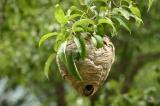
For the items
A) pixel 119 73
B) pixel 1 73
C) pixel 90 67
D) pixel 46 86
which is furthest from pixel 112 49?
pixel 46 86

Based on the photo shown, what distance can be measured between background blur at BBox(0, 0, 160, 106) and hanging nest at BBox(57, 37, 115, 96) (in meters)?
1.62

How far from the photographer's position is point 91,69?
2182 millimetres

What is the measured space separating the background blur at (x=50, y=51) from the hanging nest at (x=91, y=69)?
1622mm

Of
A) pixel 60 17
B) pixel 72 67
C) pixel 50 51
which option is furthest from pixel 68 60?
pixel 50 51

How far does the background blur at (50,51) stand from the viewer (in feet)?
15.4

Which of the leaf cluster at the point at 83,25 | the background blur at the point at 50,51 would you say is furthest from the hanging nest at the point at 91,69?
the background blur at the point at 50,51

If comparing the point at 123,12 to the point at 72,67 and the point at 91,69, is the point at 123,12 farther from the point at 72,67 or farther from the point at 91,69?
the point at 72,67

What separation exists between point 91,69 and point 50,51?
3343mm

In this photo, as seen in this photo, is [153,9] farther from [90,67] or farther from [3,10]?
[90,67]

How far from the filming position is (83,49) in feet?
6.77

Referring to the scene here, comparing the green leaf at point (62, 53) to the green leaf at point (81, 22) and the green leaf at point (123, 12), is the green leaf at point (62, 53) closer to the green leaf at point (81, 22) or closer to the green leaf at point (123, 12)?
the green leaf at point (81, 22)

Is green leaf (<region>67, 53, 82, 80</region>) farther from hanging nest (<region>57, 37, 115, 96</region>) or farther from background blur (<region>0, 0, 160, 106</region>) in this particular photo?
background blur (<region>0, 0, 160, 106</region>)

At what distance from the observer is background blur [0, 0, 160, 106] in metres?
4.70

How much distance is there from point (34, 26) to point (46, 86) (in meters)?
3.02
